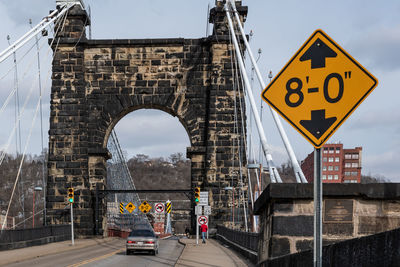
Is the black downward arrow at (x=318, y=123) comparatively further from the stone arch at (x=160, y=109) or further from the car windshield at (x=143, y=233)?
the stone arch at (x=160, y=109)

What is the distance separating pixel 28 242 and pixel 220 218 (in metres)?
10.6

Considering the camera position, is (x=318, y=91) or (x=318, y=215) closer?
(x=318, y=215)

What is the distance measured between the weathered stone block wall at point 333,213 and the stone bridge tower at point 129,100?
24.6 meters

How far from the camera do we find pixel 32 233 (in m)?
26.2

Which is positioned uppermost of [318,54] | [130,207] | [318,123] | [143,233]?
[318,54]

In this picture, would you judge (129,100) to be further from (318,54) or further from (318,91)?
(318,91)

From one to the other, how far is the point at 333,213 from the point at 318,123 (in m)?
2.28

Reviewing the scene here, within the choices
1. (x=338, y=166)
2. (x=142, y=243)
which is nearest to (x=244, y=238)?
(x=142, y=243)

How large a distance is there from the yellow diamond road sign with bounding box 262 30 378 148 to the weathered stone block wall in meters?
1.91

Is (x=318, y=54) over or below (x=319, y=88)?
over

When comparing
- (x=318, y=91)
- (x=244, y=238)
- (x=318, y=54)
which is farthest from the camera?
(x=244, y=238)

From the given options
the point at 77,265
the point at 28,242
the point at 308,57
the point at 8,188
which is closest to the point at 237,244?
the point at 77,265

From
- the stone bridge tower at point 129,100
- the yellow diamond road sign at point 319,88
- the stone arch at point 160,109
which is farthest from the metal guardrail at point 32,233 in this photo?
the yellow diamond road sign at point 319,88

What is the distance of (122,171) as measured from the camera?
2530 inches
